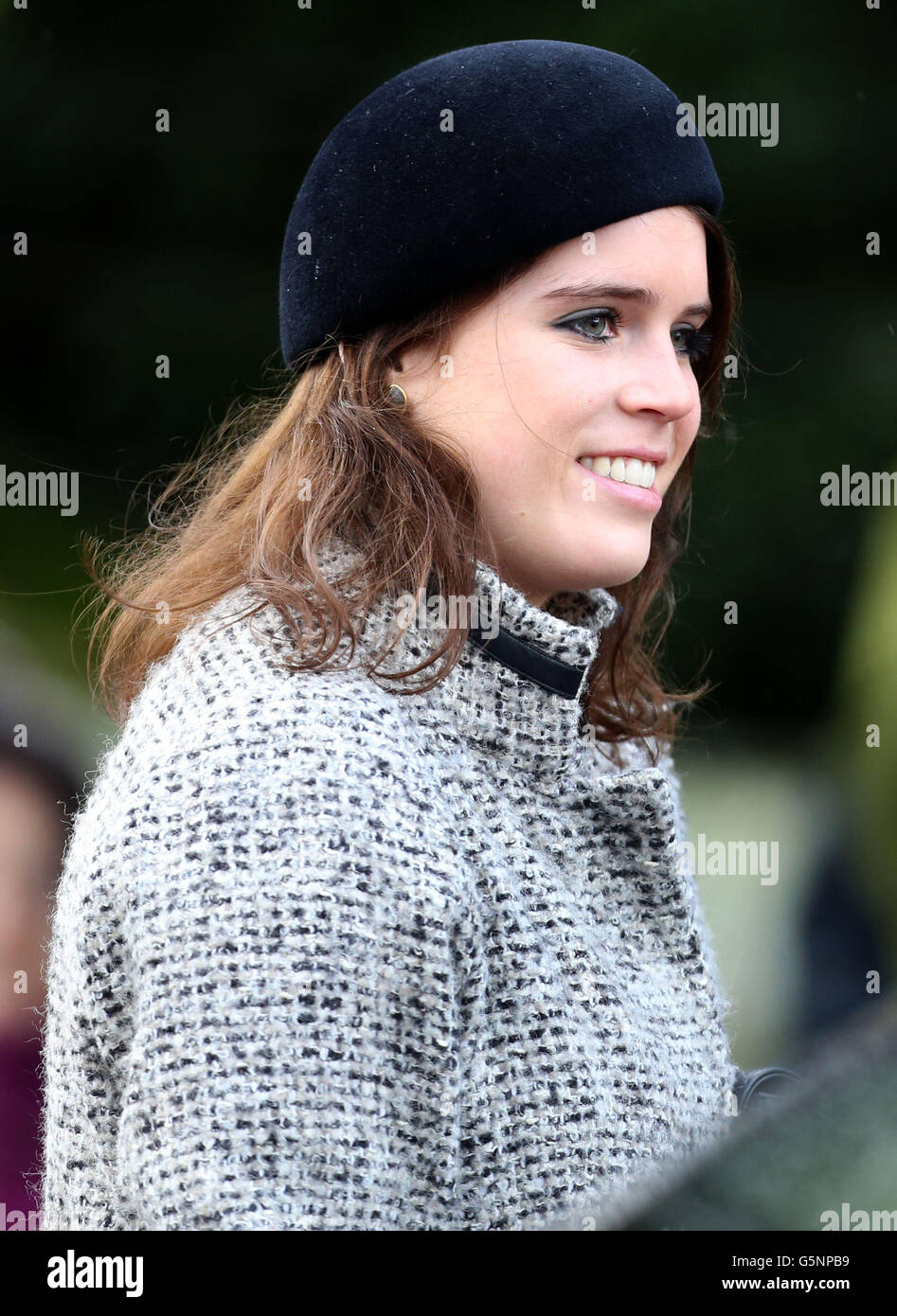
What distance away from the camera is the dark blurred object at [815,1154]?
17.4 inches

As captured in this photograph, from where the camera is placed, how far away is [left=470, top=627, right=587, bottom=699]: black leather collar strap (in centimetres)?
142

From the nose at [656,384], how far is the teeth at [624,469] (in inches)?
2.3

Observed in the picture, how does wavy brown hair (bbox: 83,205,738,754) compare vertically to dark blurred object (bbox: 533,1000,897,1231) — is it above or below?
above

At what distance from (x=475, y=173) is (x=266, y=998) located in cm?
91

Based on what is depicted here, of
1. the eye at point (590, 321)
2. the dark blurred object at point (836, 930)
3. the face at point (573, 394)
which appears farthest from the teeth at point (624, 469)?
the dark blurred object at point (836, 930)

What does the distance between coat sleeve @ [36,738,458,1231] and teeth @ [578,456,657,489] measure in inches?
20.0

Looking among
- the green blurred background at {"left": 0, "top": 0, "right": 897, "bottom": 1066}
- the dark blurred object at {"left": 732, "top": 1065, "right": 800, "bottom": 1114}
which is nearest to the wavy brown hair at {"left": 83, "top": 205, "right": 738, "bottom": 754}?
the dark blurred object at {"left": 732, "top": 1065, "right": 800, "bottom": 1114}

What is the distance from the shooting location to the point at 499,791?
4.59ft

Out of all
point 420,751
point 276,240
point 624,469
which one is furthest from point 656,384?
point 276,240

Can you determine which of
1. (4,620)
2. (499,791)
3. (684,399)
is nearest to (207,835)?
(499,791)

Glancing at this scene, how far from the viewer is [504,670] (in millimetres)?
1419

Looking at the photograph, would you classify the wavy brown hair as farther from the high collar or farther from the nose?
the nose

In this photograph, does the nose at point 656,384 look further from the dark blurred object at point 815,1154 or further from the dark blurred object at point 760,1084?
the dark blurred object at point 815,1154

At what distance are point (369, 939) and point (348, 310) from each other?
30.4 inches
